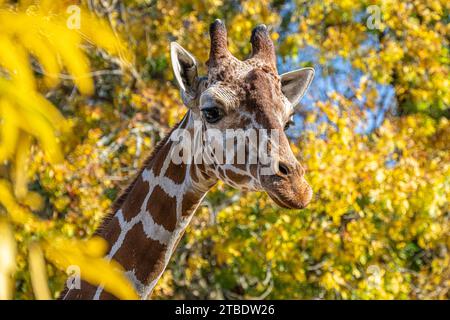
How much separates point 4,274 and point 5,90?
0.35 meters

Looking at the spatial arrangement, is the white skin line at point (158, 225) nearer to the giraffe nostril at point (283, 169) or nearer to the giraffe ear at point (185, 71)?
the giraffe ear at point (185, 71)

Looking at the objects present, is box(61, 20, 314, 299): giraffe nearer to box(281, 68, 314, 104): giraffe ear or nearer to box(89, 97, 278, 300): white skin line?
box(89, 97, 278, 300): white skin line

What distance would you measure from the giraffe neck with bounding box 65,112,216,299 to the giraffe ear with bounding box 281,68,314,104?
65 centimetres

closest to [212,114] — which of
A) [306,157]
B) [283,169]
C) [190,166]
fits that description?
[190,166]

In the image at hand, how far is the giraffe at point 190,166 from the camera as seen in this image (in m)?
3.33

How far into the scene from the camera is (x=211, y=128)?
3.41 metres

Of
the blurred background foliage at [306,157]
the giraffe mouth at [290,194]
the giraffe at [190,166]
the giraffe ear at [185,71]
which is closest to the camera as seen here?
the giraffe mouth at [290,194]

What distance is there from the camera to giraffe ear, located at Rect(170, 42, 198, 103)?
3.62 metres

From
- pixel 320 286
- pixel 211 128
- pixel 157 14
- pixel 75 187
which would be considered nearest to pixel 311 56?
pixel 157 14

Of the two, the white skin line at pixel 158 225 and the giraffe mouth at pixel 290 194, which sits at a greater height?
the giraffe mouth at pixel 290 194

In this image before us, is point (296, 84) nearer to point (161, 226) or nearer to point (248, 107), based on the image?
point (248, 107)

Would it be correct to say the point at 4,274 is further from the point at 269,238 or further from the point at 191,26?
the point at 191,26

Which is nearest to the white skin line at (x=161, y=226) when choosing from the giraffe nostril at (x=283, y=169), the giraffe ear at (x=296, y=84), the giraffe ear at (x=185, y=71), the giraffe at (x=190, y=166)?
the giraffe at (x=190, y=166)

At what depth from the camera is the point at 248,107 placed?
3.34m
